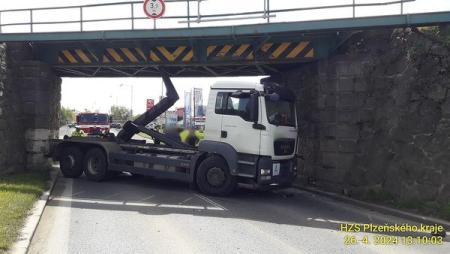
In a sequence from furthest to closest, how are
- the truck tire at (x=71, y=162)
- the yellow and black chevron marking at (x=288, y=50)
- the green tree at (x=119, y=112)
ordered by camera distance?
the green tree at (x=119, y=112) → the truck tire at (x=71, y=162) → the yellow and black chevron marking at (x=288, y=50)

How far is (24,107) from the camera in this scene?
15789 millimetres

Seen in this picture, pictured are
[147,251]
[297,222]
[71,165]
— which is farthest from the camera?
[71,165]

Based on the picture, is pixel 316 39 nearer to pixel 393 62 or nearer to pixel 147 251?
pixel 393 62

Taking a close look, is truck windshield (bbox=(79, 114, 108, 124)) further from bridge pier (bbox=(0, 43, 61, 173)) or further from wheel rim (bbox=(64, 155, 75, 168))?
wheel rim (bbox=(64, 155, 75, 168))

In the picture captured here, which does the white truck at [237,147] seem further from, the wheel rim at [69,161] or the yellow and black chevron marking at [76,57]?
the yellow and black chevron marking at [76,57]

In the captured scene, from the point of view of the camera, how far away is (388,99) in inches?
456

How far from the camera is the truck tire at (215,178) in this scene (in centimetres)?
1177

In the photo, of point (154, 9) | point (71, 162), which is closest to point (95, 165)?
point (71, 162)

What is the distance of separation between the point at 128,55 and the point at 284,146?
6396mm

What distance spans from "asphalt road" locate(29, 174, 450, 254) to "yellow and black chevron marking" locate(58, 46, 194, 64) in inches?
169

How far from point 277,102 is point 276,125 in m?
0.67

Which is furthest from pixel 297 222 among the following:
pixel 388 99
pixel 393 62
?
pixel 393 62

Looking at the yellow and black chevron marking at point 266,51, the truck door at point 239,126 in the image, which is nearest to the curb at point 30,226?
the truck door at point 239,126

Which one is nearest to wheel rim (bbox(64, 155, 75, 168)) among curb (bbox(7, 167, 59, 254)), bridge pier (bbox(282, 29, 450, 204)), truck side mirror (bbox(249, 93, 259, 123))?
Result: curb (bbox(7, 167, 59, 254))
